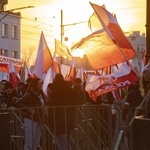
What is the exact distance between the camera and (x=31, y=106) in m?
10.3

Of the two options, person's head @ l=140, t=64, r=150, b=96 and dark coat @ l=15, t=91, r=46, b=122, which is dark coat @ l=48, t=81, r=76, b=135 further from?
person's head @ l=140, t=64, r=150, b=96

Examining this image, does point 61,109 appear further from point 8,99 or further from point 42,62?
point 42,62

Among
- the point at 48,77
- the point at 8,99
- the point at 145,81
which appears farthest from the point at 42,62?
the point at 145,81

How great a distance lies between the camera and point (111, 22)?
12164mm

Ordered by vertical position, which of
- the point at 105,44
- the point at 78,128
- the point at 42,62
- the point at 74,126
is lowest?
the point at 78,128

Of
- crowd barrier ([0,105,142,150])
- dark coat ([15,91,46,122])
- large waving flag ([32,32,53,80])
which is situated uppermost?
large waving flag ([32,32,53,80])

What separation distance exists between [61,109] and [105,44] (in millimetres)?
2604

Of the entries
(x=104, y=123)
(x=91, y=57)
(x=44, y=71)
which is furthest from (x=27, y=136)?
(x=44, y=71)

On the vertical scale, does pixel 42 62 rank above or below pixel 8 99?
above

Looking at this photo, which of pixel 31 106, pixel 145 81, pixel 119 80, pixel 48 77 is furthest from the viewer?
pixel 48 77

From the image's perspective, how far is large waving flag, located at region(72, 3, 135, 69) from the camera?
38.1ft

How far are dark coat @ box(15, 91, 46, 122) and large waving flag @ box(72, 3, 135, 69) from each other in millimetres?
2051

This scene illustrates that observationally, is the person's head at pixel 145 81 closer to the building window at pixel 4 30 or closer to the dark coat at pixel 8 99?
the dark coat at pixel 8 99

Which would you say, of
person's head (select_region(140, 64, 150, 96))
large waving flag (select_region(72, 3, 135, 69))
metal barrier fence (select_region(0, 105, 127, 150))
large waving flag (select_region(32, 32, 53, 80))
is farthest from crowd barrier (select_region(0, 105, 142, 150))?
large waving flag (select_region(32, 32, 53, 80))
